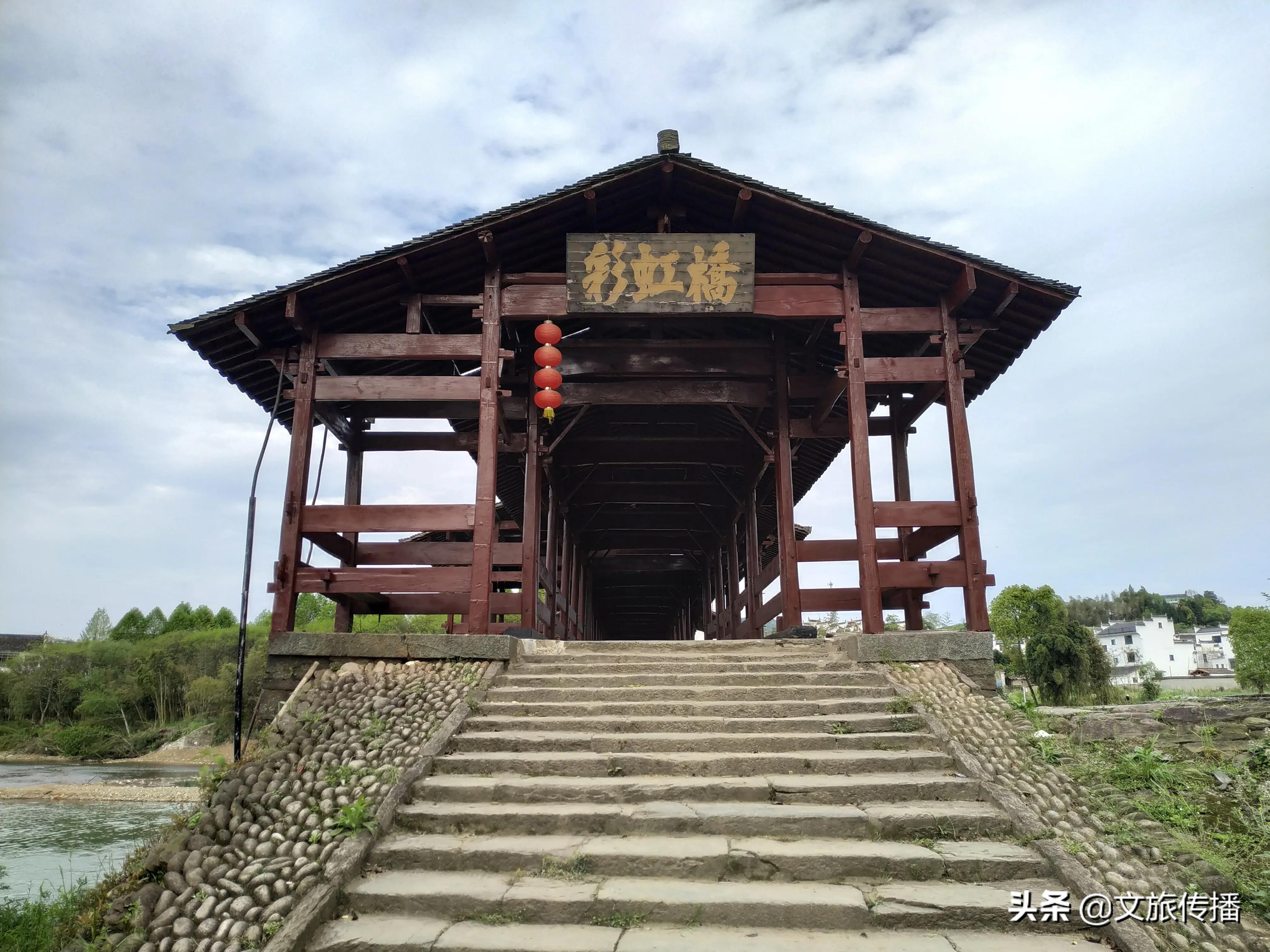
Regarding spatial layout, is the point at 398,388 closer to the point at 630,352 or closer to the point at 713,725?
the point at 630,352

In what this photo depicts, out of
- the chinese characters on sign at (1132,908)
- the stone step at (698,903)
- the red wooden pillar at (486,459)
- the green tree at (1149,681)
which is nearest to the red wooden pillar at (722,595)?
the green tree at (1149,681)

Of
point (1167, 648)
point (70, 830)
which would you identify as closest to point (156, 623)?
point (70, 830)

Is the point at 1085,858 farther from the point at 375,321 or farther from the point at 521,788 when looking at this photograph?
the point at 375,321

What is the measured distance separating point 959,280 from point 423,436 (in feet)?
27.1

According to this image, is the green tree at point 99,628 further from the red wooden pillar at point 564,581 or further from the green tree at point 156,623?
the red wooden pillar at point 564,581

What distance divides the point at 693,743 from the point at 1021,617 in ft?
102

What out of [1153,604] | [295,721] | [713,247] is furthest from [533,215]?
[1153,604]

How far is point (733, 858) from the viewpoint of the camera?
4766mm

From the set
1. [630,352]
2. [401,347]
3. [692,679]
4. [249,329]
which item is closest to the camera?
[692,679]

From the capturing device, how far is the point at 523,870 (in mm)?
4828

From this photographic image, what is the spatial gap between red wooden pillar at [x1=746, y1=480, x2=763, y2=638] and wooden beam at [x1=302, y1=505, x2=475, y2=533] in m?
7.28

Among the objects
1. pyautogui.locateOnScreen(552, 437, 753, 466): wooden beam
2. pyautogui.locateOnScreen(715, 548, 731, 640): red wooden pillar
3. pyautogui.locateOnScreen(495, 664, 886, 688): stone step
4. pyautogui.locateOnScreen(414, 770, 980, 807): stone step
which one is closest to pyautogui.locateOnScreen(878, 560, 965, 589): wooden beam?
pyautogui.locateOnScreen(495, 664, 886, 688): stone step

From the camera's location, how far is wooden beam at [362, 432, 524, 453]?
12.6m

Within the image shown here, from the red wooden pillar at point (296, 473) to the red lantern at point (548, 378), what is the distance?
9.15 feet
